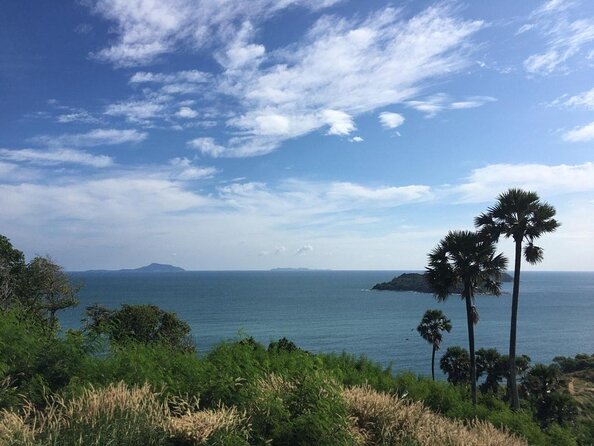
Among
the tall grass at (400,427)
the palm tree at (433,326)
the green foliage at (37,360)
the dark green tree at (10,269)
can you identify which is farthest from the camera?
the palm tree at (433,326)

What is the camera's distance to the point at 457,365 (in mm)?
40688

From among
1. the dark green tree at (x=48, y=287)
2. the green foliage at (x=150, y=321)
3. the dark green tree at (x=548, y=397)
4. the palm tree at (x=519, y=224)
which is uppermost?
the palm tree at (x=519, y=224)

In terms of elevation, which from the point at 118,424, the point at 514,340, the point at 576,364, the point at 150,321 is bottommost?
the point at 576,364

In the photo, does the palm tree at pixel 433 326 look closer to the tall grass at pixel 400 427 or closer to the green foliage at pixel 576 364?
the green foliage at pixel 576 364

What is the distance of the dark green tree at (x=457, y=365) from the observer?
40.5m

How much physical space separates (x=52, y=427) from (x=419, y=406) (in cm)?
506

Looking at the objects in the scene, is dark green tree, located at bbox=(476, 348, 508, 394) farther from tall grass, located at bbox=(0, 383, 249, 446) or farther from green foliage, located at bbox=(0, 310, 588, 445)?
tall grass, located at bbox=(0, 383, 249, 446)

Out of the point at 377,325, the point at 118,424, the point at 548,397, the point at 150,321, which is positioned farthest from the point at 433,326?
the point at 377,325

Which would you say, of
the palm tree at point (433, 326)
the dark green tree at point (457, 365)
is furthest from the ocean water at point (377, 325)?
the dark green tree at point (457, 365)

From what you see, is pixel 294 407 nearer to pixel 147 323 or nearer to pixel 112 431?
pixel 112 431

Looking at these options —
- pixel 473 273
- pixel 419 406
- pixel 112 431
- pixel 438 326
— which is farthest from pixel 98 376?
pixel 438 326

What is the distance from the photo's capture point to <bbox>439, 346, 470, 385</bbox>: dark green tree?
40.5 meters

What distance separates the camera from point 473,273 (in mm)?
25984

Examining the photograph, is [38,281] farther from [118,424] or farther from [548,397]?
[548,397]
